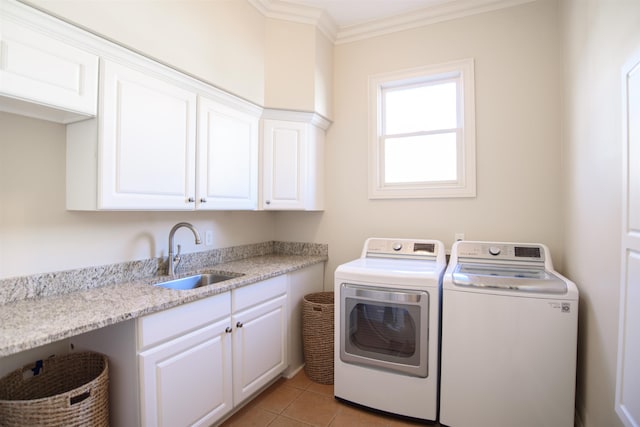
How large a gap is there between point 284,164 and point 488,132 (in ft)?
5.27

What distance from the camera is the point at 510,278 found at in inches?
76.2

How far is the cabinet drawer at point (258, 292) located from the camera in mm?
1977

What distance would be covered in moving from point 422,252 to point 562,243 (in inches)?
37.5

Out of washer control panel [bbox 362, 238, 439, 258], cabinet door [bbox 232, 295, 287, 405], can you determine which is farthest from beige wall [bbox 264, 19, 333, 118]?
cabinet door [bbox 232, 295, 287, 405]

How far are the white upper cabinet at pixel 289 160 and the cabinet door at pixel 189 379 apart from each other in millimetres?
1121

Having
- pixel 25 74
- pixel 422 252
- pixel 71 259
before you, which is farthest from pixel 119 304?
pixel 422 252

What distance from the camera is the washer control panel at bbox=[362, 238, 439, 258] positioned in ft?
8.25

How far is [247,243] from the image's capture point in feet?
9.58

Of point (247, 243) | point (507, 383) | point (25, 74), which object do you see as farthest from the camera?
point (247, 243)

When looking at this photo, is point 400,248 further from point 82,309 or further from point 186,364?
point 82,309

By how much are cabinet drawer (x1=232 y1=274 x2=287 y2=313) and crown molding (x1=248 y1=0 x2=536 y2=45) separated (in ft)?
6.74

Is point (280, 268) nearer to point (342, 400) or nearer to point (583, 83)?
point (342, 400)

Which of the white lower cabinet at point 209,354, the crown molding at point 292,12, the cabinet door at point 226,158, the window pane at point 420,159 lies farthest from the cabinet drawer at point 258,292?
the crown molding at point 292,12

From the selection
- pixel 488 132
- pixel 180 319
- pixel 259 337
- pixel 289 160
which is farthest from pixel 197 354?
pixel 488 132
